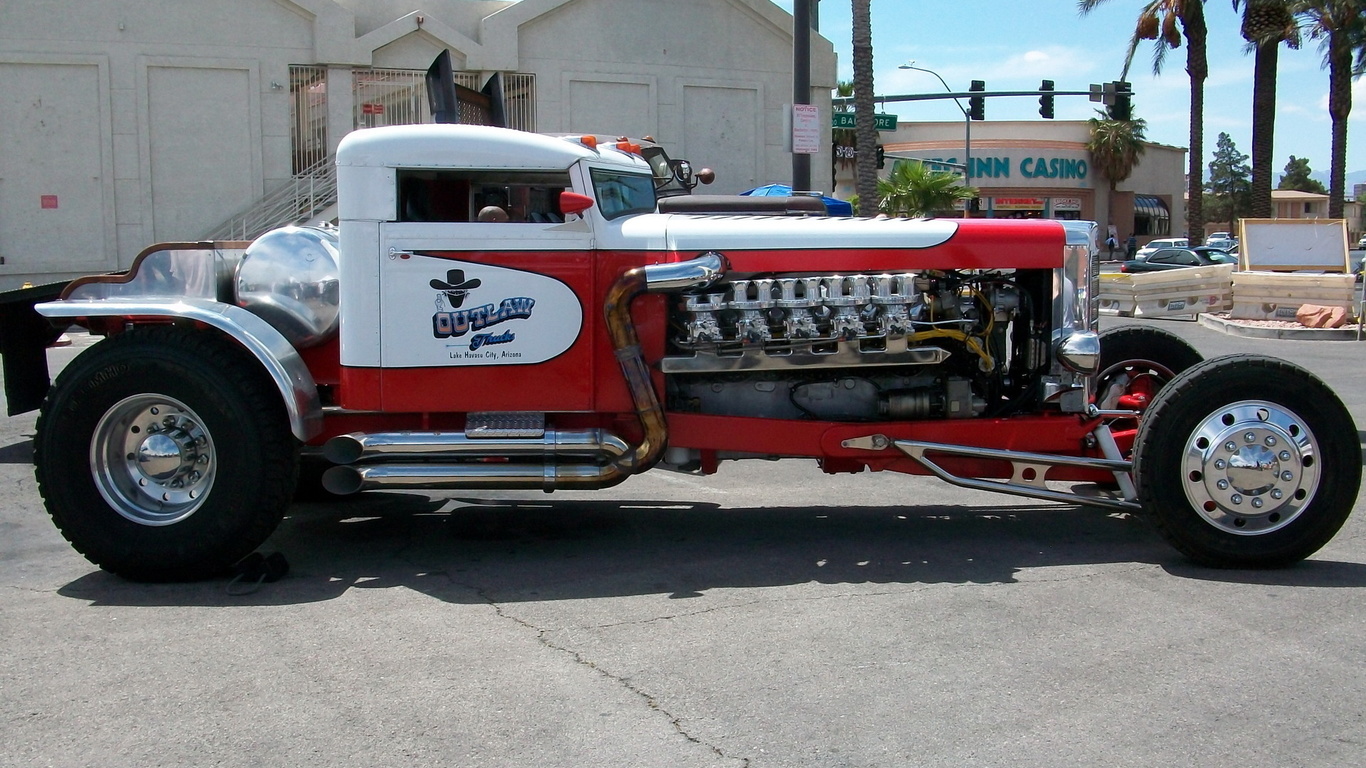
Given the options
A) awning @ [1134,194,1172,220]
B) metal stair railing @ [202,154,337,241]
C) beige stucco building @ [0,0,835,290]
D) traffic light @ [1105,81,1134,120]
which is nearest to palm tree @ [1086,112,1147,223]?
awning @ [1134,194,1172,220]

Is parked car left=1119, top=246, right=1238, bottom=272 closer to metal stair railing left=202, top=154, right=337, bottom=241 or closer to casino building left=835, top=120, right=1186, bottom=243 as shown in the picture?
casino building left=835, top=120, right=1186, bottom=243

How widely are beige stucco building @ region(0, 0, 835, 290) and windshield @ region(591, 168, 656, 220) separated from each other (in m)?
15.3

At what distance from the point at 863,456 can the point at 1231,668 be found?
1.97 meters

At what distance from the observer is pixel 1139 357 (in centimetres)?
709

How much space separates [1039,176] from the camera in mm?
55250

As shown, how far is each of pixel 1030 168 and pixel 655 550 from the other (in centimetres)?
5260

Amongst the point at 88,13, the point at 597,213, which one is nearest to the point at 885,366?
the point at 597,213

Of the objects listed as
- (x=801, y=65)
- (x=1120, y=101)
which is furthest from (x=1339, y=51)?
(x=801, y=65)

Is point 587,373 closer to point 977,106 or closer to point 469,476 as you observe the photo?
point 469,476

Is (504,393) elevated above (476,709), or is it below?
above

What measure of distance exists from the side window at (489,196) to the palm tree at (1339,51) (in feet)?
111

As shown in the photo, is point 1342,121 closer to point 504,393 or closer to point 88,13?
point 88,13

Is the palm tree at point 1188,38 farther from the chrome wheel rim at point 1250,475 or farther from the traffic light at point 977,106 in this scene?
the chrome wheel rim at point 1250,475

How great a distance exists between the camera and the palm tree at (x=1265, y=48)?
33.2 meters
